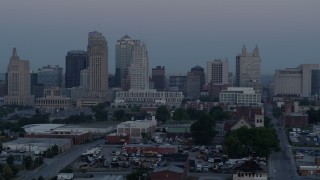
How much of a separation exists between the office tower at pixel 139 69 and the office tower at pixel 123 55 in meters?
10.4

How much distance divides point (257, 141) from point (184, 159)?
2.60 m

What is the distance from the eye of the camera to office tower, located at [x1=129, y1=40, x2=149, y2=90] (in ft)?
148

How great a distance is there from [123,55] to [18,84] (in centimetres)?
1521

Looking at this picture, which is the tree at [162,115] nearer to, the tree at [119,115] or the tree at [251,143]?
the tree at [119,115]

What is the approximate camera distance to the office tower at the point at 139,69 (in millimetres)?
45094


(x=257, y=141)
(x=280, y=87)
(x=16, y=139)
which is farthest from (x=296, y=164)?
(x=280, y=87)

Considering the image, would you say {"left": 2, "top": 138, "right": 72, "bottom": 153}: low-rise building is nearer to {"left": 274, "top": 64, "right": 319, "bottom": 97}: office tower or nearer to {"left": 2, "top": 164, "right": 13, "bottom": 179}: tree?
{"left": 2, "top": 164, "right": 13, "bottom": 179}: tree

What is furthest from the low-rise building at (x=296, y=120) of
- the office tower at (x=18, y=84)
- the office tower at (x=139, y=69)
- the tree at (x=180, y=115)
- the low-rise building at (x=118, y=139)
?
the office tower at (x=18, y=84)

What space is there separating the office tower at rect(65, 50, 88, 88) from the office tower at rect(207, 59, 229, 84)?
30.3ft

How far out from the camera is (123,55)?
187 ft

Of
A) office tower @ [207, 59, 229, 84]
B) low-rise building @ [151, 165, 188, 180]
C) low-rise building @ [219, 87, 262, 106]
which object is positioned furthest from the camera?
office tower @ [207, 59, 229, 84]

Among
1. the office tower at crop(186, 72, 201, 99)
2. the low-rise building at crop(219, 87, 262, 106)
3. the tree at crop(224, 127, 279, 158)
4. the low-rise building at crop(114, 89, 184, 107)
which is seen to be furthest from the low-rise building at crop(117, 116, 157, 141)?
the office tower at crop(186, 72, 201, 99)

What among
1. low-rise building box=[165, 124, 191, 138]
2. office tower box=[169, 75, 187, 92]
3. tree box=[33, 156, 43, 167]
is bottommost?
tree box=[33, 156, 43, 167]

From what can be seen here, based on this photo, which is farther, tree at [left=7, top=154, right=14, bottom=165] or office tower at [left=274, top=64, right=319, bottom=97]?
office tower at [left=274, top=64, right=319, bottom=97]
